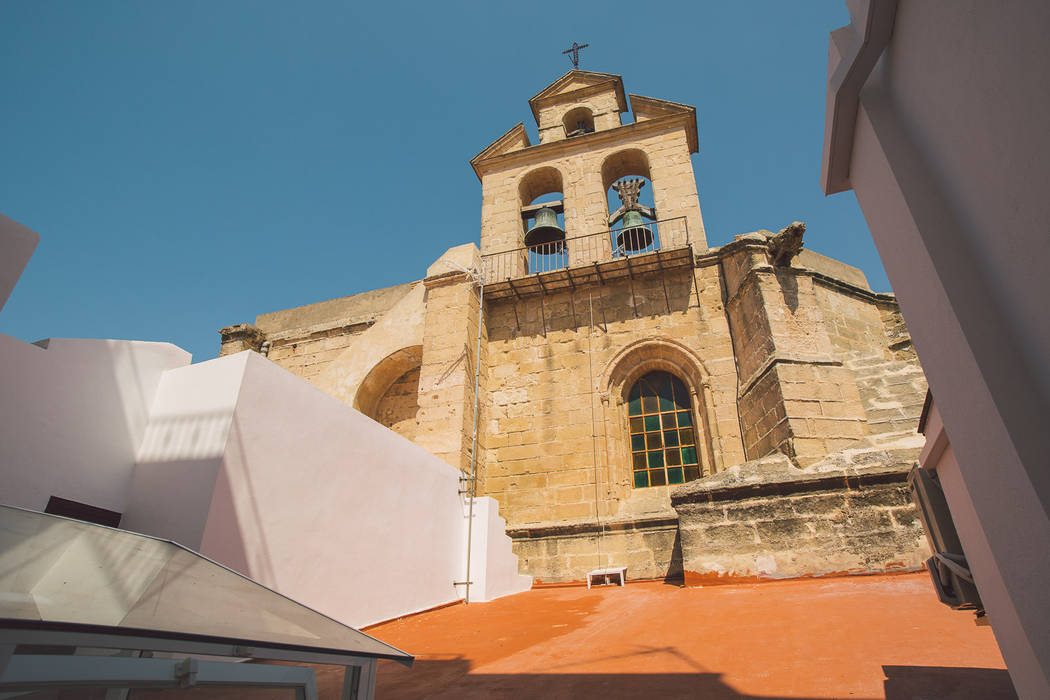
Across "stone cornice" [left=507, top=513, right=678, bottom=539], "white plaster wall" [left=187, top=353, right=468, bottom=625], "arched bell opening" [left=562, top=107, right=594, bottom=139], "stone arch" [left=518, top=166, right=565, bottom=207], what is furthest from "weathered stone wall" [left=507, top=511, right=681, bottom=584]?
"arched bell opening" [left=562, top=107, right=594, bottom=139]

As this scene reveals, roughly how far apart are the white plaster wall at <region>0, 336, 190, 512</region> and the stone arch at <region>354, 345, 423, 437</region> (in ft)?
19.5

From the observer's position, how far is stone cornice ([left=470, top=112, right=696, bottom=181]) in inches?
406

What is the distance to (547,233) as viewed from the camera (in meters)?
9.86

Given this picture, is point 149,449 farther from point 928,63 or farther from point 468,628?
point 928,63

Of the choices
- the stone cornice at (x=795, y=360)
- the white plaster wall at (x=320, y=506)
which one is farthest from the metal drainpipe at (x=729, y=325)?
the white plaster wall at (x=320, y=506)

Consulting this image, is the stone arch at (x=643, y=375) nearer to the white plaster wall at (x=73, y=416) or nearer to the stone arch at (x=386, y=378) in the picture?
the stone arch at (x=386, y=378)

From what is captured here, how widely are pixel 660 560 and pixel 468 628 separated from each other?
3.90 meters

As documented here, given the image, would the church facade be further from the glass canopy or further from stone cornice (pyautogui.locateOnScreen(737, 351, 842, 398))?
the glass canopy

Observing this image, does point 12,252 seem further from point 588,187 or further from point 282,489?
point 588,187

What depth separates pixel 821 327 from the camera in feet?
23.8

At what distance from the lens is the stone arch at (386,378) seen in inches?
384

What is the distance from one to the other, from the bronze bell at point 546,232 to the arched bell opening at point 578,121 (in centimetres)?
253

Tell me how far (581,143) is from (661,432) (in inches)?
240

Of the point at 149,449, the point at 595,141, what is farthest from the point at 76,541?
the point at 595,141
